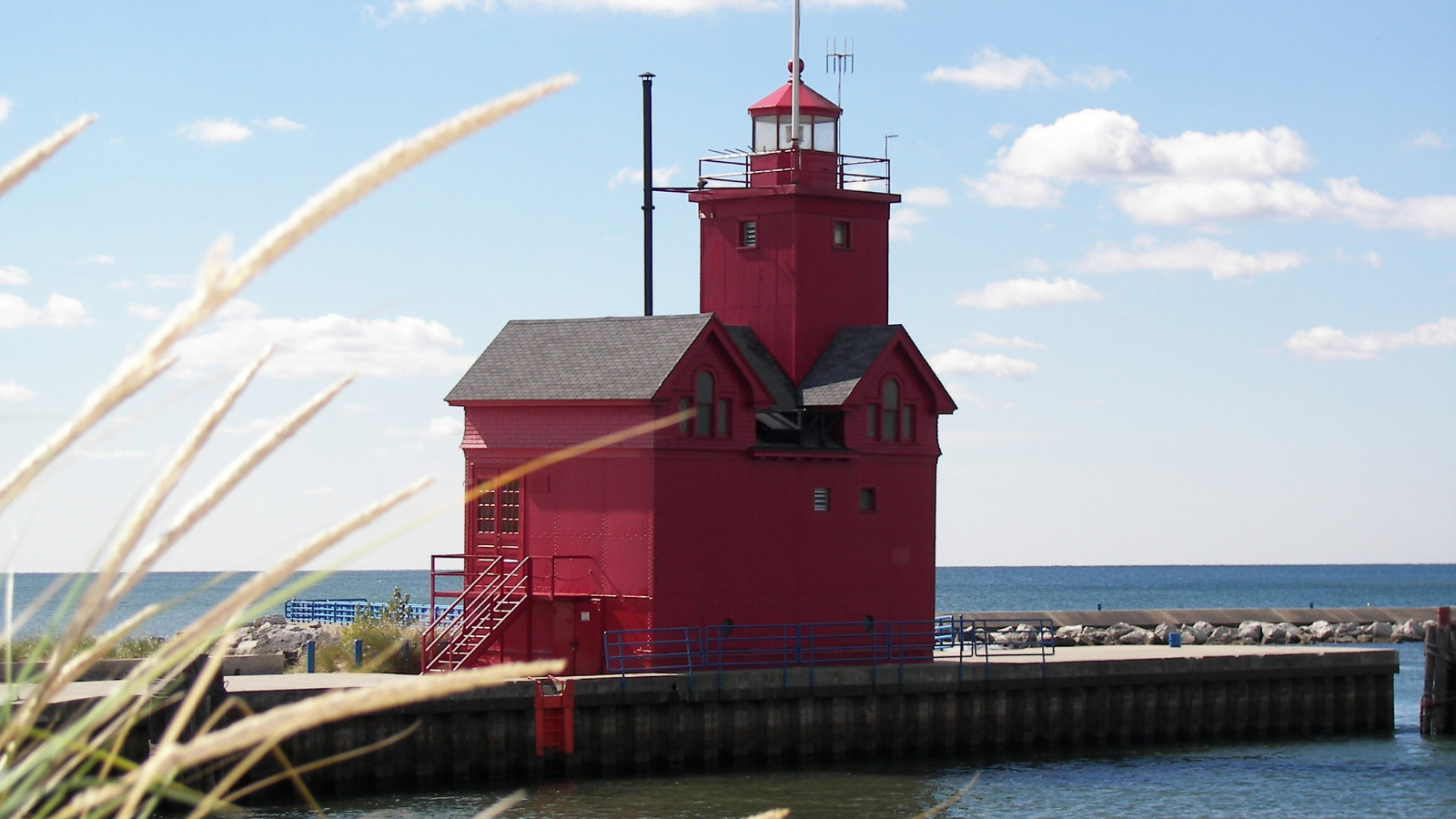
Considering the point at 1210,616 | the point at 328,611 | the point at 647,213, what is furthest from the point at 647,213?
the point at 1210,616

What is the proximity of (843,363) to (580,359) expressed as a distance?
4.59 metres

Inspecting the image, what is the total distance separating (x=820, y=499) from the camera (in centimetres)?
3039

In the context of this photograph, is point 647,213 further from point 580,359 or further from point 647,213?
point 580,359

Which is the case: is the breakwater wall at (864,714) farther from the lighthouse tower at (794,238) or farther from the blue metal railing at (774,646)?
the lighthouse tower at (794,238)

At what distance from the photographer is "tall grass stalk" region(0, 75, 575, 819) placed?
5.75ft

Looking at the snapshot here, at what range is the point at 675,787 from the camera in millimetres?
25703

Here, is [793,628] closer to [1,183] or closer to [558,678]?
[558,678]

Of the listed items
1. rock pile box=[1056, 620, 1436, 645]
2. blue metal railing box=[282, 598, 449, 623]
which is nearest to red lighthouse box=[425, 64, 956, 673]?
blue metal railing box=[282, 598, 449, 623]

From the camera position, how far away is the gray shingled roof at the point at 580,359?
28.4 meters

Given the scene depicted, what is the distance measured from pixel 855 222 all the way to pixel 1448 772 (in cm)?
1339

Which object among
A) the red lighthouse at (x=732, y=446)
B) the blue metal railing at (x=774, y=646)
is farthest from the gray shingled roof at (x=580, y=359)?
the blue metal railing at (x=774, y=646)

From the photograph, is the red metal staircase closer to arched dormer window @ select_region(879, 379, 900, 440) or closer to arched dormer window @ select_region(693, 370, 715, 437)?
arched dormer window @ select_region(693, 370, 715, 437)

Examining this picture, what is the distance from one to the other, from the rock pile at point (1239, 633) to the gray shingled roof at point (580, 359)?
1071 inches

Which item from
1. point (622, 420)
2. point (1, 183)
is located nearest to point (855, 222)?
point (622, 420)
